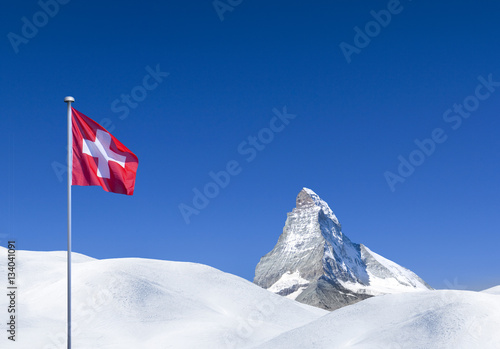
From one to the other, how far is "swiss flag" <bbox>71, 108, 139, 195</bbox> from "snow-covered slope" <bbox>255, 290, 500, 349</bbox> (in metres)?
26.9

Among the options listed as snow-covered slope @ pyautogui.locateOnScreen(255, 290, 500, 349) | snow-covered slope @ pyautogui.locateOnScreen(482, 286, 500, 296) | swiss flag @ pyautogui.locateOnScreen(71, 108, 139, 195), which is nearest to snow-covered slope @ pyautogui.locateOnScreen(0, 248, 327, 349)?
snow-covered slope @ pyautogui.locateOnScreen(255, 290, 500, 349)

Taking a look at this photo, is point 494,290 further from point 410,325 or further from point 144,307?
point 144,307

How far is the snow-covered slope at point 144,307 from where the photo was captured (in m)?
60.3

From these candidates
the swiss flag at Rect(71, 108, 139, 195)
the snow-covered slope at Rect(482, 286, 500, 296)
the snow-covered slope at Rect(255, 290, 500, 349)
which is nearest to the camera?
the swiss flag at Rect(71, 108, 139, 195)

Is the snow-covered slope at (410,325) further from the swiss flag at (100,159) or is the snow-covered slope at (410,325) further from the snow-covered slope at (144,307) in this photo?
the swiss flag at (100,159)

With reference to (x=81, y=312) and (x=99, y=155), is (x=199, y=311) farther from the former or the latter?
(x=99, y=155)

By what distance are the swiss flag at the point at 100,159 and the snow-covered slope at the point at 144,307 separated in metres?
34.7

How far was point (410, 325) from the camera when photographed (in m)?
46.8

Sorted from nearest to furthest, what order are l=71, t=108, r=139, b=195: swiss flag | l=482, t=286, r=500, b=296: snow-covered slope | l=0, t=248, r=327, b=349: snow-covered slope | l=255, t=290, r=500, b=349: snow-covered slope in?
l=71, t=108, r=139, b=195: swiss flag < l=255, t=290, r=500, b=349: snow-covered slope < l=0, t=248, r=327, b=349: snow-covered slope < l=482, t=286, r=500, b=296: snow-covered slope

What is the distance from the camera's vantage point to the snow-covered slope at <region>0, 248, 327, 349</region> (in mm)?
60312

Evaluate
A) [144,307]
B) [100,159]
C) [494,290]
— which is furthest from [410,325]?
[144,307]

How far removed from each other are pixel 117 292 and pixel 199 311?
10.6 meters

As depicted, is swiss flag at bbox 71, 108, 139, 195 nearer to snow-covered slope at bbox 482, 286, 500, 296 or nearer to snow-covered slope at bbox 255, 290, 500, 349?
snow-covered slope at bbox 255, 290, 500, 349

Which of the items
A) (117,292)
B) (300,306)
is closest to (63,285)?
(117,292)
